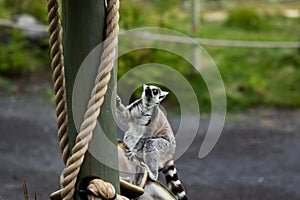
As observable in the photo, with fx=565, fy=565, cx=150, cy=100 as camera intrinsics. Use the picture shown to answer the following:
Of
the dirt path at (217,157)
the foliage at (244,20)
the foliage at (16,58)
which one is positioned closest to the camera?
the dirt path at (217,157)

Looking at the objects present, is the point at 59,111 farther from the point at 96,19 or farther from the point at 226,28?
the point at 226,28

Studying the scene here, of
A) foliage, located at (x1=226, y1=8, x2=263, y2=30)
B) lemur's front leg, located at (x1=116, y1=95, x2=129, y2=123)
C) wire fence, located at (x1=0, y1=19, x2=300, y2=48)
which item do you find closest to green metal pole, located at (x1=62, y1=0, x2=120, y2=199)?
lemur's front leg, located at (x1=116, y1=95, x2=129, y2=123)

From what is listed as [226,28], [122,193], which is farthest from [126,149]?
[226,28]

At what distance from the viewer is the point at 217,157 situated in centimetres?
470

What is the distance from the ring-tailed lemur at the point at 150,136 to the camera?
1323 millimetres

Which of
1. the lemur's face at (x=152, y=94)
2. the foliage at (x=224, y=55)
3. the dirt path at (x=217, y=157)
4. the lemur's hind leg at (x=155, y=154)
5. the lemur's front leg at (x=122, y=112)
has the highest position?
the lemur's face at (x=152, y=94)

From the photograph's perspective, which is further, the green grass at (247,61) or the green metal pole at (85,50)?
the green grass at (247,61)

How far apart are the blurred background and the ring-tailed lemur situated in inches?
99.5

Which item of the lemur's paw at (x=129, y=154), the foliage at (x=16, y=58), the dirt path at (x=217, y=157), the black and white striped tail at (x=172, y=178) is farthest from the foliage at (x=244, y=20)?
the lemur's paw at (x=129, y=154)

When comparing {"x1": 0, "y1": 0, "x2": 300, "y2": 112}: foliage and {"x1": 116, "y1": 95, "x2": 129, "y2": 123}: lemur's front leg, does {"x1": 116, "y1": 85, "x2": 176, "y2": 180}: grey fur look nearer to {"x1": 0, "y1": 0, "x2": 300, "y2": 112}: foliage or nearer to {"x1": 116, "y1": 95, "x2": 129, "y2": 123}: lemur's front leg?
{"x1": 116, "y1": 95, "x2": 129, "y2": 123}: lemur's front leg

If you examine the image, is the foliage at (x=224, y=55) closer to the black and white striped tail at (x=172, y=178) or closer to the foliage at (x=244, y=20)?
the foliage at (x=244, y=20)

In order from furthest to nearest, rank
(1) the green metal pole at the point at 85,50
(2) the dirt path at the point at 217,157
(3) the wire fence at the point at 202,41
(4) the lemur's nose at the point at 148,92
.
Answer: (3) the wire fence at the point at 202,41, (2) the dirt path at the point at 217,157, (4) the lemur's nose at the point at 148,92, (1) the green metal pole at the point at 85,50

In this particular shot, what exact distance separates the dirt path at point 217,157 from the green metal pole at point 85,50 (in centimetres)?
278

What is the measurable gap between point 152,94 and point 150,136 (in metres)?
0.15
